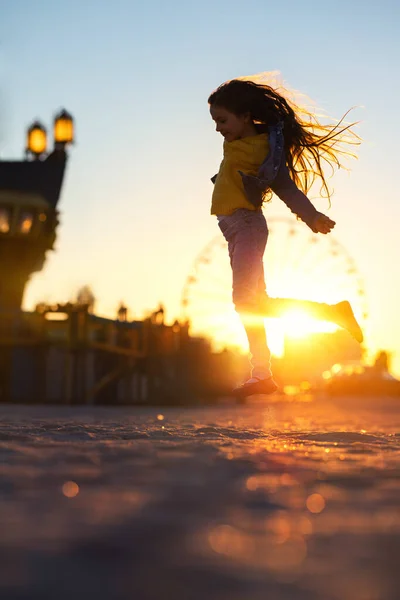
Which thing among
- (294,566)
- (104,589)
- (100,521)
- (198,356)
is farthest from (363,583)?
(198,356)

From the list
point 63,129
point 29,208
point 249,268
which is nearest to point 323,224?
point 249,268

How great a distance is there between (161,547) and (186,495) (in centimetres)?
65

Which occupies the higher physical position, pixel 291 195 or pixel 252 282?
pixel 291 195

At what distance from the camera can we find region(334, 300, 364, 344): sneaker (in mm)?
6039

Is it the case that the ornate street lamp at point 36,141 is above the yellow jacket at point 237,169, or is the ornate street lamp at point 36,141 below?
above

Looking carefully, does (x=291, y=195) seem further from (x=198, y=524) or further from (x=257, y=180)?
(x=198, y=524)

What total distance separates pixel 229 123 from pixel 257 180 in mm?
458

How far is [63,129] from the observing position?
34.4 meters

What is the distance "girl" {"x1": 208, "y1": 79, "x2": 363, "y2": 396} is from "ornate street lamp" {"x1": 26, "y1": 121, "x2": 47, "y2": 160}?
30607 mm

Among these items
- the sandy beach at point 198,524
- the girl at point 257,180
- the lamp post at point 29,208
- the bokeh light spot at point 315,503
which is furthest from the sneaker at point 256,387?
the lamp post at point 29,208

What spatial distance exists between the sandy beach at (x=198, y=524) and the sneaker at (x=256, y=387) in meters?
2.35

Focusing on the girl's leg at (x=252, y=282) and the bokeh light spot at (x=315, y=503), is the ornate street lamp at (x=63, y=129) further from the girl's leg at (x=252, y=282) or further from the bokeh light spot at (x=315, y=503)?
the bokeh light spot at (x=315, y=503)

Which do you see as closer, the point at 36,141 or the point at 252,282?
the point at 252,282

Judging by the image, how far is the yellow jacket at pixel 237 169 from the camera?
5426mm
